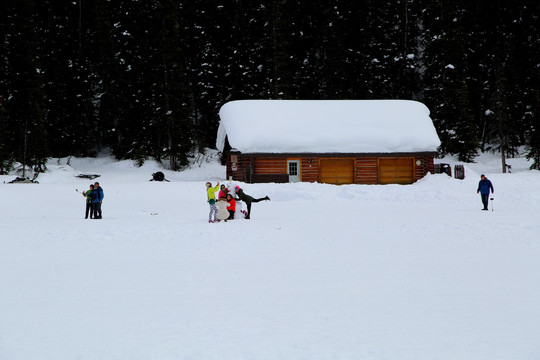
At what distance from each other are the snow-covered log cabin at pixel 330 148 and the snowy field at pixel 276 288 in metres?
14.1

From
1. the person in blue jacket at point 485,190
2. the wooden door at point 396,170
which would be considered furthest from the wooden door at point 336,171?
the person in blue jacket at point 485,190

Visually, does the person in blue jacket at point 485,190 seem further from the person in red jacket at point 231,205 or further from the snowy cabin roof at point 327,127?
the snowy cabin roof at point 327,127

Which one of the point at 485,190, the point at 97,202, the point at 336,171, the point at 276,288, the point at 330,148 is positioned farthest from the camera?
the point at 336,171

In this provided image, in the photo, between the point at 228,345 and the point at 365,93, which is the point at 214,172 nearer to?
the point at 365,93

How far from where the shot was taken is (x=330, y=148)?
102 feet

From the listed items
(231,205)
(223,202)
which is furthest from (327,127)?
(223,202)

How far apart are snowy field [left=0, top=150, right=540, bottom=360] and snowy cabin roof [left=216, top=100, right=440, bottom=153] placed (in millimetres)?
14195

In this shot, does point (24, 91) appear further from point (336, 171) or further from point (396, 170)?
point (396, 170)

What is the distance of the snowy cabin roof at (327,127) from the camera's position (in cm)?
3089

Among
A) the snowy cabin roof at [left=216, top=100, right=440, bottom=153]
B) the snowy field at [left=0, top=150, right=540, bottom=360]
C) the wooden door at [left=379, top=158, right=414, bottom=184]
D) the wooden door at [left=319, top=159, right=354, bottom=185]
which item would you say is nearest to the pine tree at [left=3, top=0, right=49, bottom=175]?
the snowy cabin roof at [left=216, top=100, right=440, bottom=153]

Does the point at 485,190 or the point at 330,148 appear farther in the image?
the point at 330,148

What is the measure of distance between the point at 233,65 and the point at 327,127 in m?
17.8

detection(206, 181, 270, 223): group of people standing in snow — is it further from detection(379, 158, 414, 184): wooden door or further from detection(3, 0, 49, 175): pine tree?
detection(3, 0, 49, 175): pine tree

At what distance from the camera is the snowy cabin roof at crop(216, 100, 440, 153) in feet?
101
